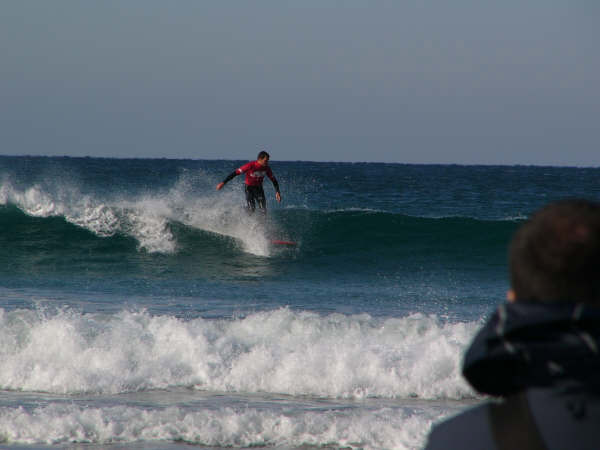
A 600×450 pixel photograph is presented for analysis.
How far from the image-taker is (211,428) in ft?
17.2

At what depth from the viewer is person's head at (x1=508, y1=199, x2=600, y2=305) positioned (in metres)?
1.06

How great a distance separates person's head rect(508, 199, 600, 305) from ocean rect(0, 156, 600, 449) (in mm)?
4276

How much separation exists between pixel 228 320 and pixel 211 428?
3353 mm

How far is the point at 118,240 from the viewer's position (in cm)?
1619

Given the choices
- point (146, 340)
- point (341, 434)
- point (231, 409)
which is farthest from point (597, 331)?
point (146, 340)

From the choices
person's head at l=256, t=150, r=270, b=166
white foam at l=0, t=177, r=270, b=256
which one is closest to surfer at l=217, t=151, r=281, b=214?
person's head at l=256, t=150, r=270, b=166

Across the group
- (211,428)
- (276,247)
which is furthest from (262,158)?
(211,428)

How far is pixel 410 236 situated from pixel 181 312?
352 inches

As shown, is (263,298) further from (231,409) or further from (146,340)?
(231,409)

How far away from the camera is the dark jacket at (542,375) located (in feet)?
3.42

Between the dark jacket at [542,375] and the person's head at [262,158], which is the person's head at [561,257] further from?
the person's head at [262,158]

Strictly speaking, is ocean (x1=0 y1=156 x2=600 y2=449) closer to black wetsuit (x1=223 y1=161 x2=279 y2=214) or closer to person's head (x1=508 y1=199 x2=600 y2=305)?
black wetsuit (x1=223 y1=161 x2=279 y2=214)

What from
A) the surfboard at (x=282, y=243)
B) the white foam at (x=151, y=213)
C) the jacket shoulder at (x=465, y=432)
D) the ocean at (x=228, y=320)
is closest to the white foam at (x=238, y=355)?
the ocean at (x=228, y=320)

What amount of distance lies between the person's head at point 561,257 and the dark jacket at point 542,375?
0.02m
